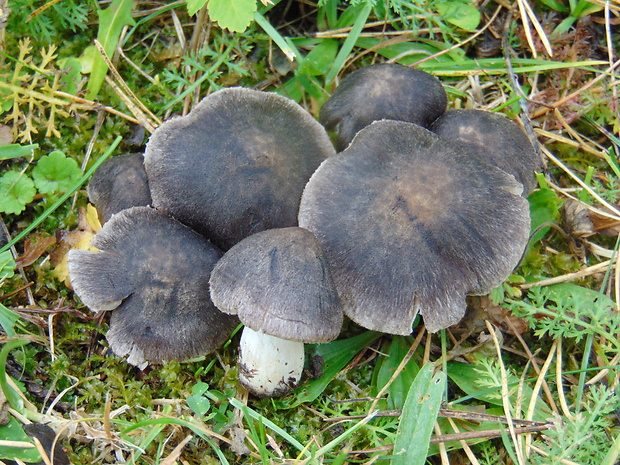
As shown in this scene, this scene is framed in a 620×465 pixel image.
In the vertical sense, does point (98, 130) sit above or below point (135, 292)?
above

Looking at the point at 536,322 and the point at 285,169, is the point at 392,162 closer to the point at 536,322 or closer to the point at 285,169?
the point at 285,169

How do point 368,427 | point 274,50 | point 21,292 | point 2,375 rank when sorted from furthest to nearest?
point 274,50, point 21,292, point 368,427, point 2,375

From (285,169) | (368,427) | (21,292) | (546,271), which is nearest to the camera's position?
(368,427)

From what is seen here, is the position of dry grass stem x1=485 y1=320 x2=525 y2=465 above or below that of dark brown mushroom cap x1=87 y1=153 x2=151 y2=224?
below

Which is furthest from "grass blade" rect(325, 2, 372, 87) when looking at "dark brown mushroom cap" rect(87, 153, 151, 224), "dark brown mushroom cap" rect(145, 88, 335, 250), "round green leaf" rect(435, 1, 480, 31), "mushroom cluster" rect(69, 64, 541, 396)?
"dark brown mushroom cap" rect(87, 153, 151, 224)

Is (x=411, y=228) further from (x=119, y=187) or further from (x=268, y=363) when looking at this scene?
(x=119, y=187)

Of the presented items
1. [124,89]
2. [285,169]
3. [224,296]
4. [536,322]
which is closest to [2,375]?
[224,296]

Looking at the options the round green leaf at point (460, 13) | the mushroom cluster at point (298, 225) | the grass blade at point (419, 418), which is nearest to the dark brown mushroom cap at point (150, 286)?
the mushroom cluster at point (298, 225)

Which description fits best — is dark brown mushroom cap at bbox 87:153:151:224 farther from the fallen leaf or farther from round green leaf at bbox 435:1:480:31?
round green leaf at bbox 435:1:480:31
